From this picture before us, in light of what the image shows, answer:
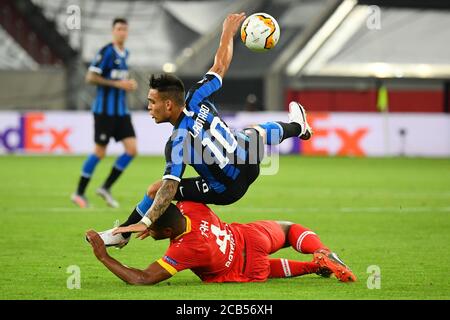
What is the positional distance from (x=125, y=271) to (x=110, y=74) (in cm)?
726

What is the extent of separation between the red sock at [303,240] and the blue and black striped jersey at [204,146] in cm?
69

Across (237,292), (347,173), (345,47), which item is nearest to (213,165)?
(237,292)

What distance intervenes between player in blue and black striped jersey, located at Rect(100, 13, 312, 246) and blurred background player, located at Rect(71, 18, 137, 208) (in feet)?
18.9

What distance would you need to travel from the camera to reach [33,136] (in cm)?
2705

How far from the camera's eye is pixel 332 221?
12.7 meters

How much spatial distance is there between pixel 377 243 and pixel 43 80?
22.9m

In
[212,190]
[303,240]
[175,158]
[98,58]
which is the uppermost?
[98,58]

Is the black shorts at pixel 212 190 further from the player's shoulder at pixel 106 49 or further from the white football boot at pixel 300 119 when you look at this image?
the player's shoulder at pixel 106 49

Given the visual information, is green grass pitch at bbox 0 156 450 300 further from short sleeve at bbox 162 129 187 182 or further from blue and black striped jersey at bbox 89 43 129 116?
blue and black striped jersey at bbox 89 43 129 116

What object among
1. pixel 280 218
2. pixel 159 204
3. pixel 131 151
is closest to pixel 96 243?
pixel 159 204

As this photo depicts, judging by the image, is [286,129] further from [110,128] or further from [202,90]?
[110,128]

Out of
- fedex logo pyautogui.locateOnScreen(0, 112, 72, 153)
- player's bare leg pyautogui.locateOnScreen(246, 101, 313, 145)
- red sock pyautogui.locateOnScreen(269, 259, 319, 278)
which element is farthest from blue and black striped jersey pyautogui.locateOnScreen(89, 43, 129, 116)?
fedex logo pyautogui.locateOnScreen(0, 112, 72, 153)

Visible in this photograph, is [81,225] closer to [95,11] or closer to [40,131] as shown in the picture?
[40,131]
